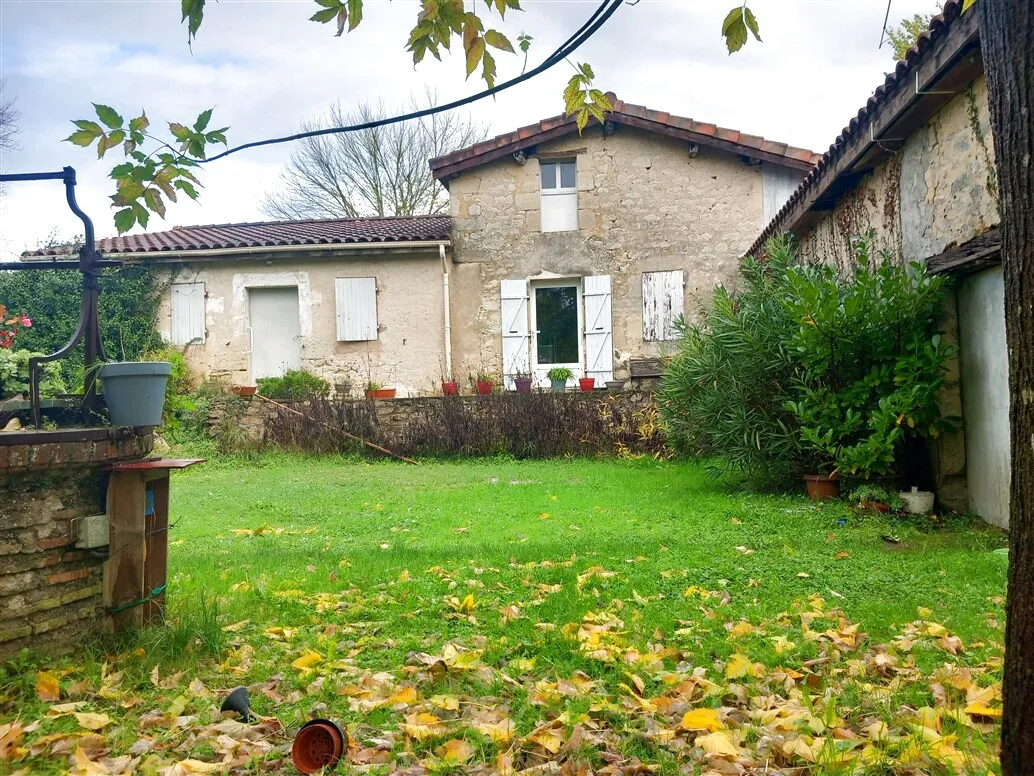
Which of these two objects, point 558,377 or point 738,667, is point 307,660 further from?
point 558,377

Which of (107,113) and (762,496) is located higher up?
(107,113)

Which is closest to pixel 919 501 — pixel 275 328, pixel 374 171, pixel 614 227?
pixel 614 227

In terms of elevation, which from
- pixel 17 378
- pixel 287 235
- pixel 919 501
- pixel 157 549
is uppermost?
pixel 287 235

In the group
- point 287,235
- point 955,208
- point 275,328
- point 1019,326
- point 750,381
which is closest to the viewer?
point 1019,326

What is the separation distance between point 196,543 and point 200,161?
155 inches

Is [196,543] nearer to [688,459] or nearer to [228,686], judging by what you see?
[228,686]

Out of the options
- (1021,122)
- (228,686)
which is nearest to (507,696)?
(228,686)

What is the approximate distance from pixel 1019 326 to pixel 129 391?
3.37m

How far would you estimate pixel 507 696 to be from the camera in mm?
2635

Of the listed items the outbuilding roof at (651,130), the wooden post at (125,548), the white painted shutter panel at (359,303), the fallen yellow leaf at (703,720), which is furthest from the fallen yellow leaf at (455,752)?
the white painted shutter panel at (359,303)

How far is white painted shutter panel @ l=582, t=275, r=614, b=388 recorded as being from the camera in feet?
45.9

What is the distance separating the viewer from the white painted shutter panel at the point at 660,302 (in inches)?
546

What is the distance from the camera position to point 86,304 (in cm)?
353

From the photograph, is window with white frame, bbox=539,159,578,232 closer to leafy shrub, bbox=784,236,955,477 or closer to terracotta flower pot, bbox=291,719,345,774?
leafy shrub, bbox=784,236,955,477
